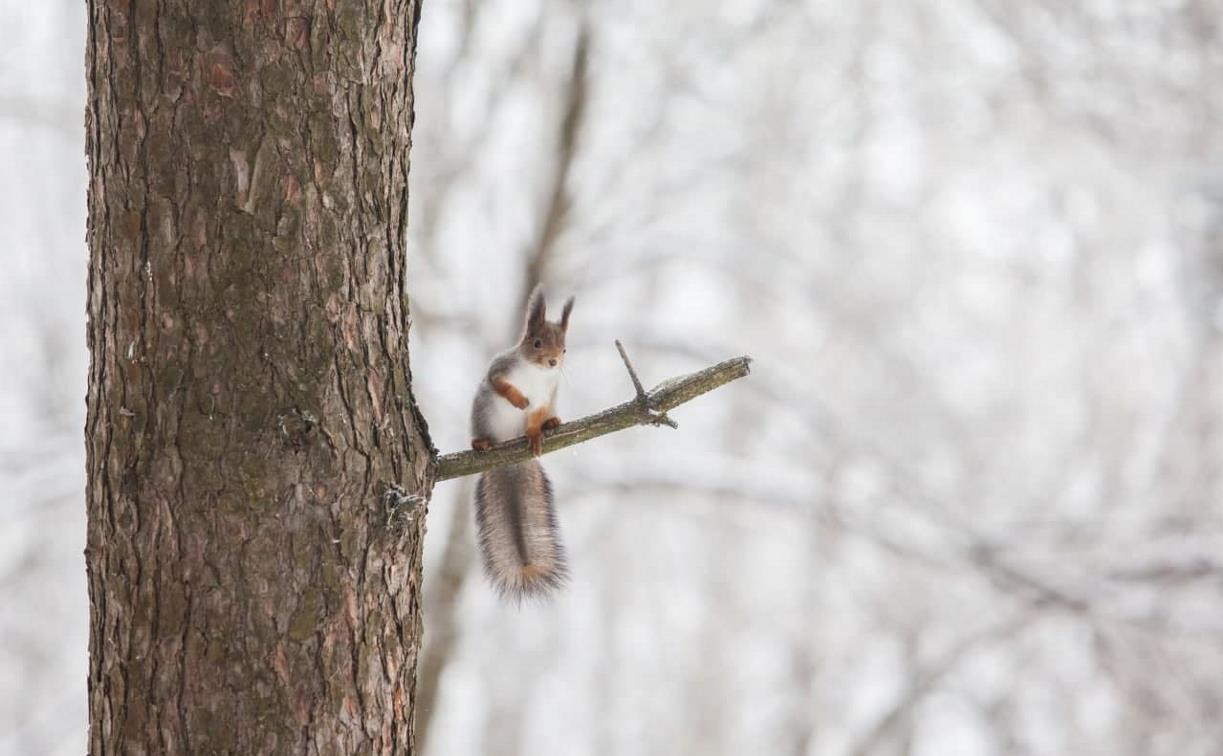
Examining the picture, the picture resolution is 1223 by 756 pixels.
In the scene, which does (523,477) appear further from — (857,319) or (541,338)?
(857,319)

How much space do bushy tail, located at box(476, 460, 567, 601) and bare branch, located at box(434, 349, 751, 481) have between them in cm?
26

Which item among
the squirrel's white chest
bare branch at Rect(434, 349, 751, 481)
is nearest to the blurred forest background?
the squirrel's white chest

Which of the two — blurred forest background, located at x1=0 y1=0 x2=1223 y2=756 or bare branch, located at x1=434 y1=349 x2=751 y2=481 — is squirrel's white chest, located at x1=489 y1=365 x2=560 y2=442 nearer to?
bare branch, located at x1=434 y1=349 x2=751 y2=481

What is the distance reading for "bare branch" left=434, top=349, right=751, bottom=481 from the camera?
4.80 ft

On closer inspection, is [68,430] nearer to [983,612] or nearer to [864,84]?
[864,84]

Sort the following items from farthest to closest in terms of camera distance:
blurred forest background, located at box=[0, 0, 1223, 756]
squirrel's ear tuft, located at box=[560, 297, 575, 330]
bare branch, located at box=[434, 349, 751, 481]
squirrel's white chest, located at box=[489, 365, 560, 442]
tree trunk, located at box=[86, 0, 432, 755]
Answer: blurred forest background, located at box=[0, 0, 1223, 756]
squirrel's white chest, located at box=[489, 365, 560, 442]
squirrel's ear tuft, located at box=[560, 297, 575, 330]
bare branch, located at box=[434, 349, 751, 481]
tree trunk, located at box=[86, 0, 432, 755]

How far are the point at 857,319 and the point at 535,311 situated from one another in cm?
438

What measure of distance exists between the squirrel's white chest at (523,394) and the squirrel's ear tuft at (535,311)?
7 cm

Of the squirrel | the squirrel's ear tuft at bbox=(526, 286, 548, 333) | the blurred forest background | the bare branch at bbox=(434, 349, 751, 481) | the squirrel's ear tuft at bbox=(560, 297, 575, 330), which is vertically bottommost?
the bare branch at bbox=(434, 349, 751, 481)

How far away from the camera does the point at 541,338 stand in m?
1.90

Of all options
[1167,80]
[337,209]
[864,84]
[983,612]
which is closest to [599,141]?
[864,84]

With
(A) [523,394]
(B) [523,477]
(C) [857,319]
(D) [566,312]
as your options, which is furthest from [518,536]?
(C) [857,319]

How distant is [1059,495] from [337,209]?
6100 millimetres

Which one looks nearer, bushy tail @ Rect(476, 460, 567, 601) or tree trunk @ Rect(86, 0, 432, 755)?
tree trunk @ Rect(86, 0, 432, 755)
